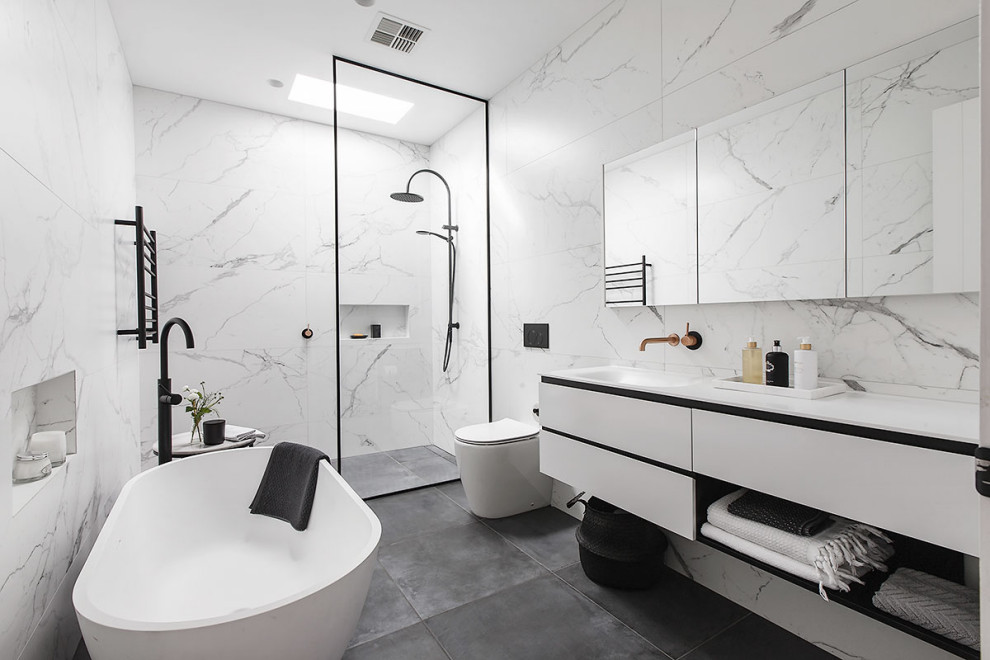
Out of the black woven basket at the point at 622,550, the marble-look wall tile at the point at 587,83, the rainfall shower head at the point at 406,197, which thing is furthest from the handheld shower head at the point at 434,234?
the black woven basket at the point at 622,550

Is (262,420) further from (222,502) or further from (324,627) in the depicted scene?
(324,627)

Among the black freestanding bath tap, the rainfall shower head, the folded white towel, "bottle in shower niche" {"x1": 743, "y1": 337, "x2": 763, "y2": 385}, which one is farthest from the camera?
the rainfall shower head

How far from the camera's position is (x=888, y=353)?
1444 mm

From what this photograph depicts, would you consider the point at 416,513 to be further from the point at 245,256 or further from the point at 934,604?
the point at 934,604

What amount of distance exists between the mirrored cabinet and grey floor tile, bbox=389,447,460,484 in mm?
1818

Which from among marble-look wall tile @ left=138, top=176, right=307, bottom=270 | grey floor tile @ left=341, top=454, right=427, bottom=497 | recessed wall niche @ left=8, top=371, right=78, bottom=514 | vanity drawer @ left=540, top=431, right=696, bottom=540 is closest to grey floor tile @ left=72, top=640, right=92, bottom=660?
recessed wall niche @ left=8, top=371, right=78, bottom=514

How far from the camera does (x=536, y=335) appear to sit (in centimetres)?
294

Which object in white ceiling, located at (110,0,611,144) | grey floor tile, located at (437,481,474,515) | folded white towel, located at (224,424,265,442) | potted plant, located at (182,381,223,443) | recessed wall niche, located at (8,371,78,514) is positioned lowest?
grey floor tile, located at (437,481,474,515)

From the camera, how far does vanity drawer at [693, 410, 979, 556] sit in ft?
3.30

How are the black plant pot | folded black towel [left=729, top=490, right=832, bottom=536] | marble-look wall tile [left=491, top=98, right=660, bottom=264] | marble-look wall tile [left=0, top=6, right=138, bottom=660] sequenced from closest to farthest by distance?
marble-look wall tile [left=0, top=6, right=138, bottom=660] → folded black towel [left=729, top=490, right=832, bottom=536] → marble-look wall tile [left=491, top=98, right=660, bottom=264] → the black plant pot

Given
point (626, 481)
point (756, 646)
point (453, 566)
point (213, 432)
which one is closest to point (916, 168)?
point (626, 481)

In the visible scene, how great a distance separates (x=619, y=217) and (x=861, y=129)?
100 centimetres

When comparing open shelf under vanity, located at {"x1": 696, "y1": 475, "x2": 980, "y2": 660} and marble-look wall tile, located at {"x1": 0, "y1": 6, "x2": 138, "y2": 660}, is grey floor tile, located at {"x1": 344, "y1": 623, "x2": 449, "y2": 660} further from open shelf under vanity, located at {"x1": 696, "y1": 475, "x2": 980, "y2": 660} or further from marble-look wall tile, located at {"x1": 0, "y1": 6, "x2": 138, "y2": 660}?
open shelf under vanity, located at {"x1": 696, "y1": 475, "x2": 980, "y2": 660}

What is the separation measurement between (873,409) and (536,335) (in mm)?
1822
